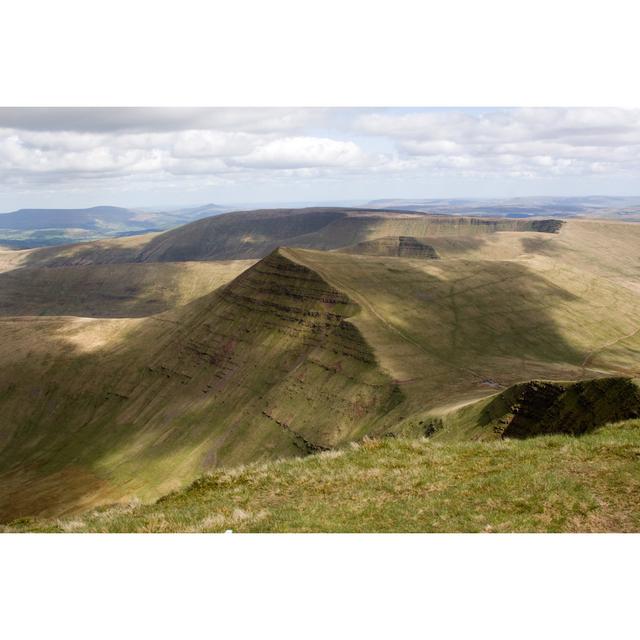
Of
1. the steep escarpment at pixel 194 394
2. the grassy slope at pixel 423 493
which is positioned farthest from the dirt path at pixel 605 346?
the grassy slope at pixel 423 493

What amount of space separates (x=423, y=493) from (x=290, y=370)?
80034 mm

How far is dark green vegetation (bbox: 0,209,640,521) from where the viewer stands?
75812 millimetres

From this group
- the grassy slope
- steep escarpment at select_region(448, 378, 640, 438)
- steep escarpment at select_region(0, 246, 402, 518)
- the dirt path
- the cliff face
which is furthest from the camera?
the dirt path

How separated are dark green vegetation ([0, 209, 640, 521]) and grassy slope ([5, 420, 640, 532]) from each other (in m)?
19.4

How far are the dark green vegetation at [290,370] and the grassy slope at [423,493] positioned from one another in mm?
19396

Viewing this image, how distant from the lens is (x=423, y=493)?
1562cm

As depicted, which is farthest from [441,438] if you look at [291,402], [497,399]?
[291,402]

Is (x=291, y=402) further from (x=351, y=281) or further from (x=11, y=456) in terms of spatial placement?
(x=11, y=456)

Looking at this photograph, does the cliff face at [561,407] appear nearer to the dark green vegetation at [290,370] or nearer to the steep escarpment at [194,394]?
the dark green vegetation at [290,370]

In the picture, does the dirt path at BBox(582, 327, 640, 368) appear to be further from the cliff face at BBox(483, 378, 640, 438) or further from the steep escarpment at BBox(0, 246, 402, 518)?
the cliff face at BBox(483, 378, 640, 438)

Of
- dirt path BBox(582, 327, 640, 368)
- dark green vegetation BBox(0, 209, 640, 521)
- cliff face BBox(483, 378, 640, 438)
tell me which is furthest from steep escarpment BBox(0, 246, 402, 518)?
dirt path BBox(582, 327, 640, 368)

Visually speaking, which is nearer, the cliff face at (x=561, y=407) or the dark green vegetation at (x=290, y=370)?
the cliff face at (x=561, y=407)

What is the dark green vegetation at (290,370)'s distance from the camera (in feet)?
249

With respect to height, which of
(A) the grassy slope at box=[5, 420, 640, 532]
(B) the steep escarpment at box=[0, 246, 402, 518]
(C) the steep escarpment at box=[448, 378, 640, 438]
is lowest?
(B) the steep escarpment at box=[0, 246, 402, 518]
